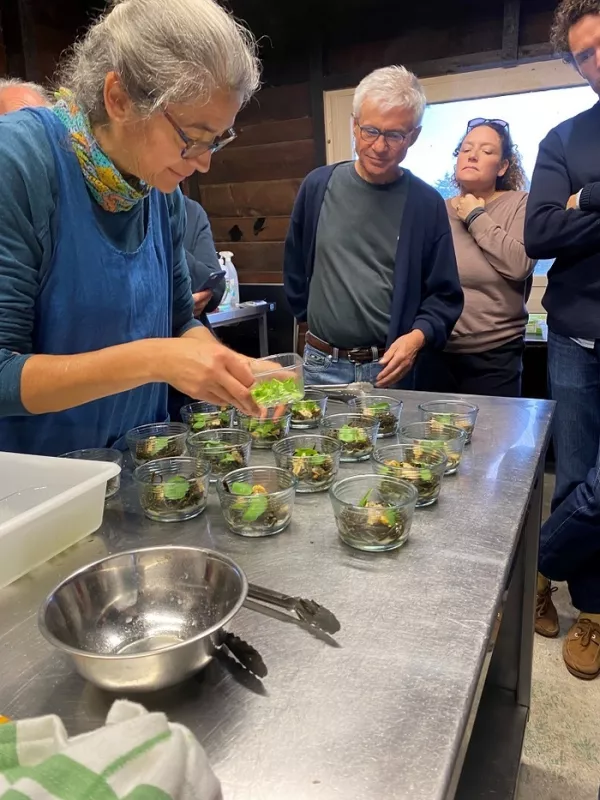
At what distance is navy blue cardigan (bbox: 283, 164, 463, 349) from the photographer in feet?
6.80

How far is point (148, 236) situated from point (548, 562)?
4.57 ft

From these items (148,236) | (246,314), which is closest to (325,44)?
(246,314)

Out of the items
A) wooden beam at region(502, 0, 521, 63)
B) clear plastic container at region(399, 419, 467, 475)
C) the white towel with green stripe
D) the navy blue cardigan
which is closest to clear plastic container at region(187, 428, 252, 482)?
clear plastic container at region(399, 419, 467, 475)

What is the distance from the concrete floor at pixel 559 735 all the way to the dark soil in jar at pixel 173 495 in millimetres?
1120

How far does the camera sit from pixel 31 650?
74cm

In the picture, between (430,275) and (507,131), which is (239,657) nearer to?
(430,275)

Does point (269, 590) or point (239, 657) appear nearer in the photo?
point (239, 657)

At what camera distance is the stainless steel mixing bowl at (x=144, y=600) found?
729mm

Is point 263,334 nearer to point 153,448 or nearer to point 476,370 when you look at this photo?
point 476,370

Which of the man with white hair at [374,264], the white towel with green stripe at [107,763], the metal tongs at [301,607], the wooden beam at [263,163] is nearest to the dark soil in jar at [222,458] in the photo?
the metal tongs at [301,607]

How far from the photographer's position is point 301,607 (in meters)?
0.76

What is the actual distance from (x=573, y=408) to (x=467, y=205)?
0.84 metres

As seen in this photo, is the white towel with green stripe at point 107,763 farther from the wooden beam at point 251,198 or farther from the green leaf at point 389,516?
the wooden beam at point 251,198

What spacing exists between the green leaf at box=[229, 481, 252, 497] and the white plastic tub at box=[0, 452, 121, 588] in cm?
18
